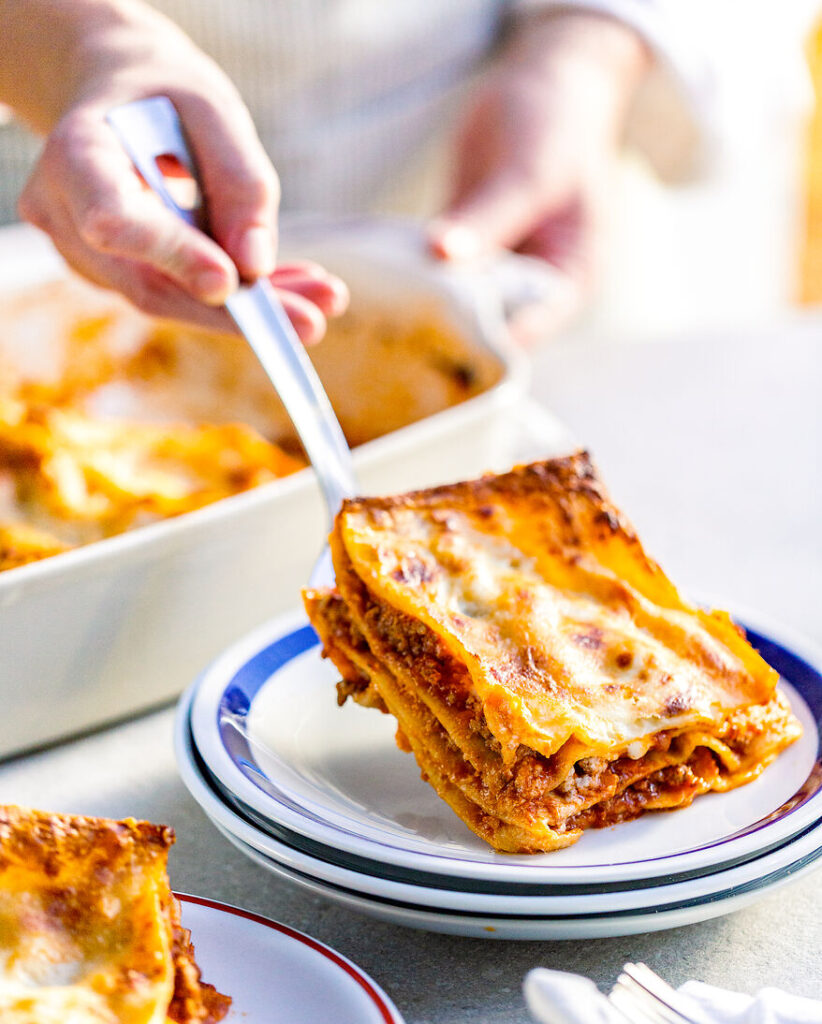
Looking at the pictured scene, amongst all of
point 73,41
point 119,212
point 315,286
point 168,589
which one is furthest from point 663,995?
point 73,41

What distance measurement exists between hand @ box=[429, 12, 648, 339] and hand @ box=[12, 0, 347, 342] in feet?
2.87

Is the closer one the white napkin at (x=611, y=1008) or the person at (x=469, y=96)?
the white napkin at (x=611, y=1008)

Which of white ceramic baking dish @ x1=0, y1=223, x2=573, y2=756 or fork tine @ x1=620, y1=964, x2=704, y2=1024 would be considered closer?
fork tine @ x1=620, y1=964, x2=704, y2=1024

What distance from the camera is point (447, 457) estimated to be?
1.19 meters

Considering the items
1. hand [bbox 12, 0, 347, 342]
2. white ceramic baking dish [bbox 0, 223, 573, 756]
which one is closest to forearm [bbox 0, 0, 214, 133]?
hand [bbox 12, 0, 347, 342]

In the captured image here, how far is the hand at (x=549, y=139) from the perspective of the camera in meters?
2.02

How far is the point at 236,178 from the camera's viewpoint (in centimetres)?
104

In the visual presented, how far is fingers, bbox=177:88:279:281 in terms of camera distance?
104 cm

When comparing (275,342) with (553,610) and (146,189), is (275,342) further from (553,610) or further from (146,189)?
(553,610)

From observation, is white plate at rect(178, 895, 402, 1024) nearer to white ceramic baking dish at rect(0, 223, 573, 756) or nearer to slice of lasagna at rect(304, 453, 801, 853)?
slice of lasagna at rect(304, 453, 801, 853)

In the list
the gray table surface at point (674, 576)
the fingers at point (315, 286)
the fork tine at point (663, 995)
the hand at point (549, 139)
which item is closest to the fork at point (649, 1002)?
the fork tine at point (663, 995)

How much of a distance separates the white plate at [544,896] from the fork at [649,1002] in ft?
0.17

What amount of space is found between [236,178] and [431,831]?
1.90 feet

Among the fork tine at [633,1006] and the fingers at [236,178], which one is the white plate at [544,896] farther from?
the fingers at [236,178]
